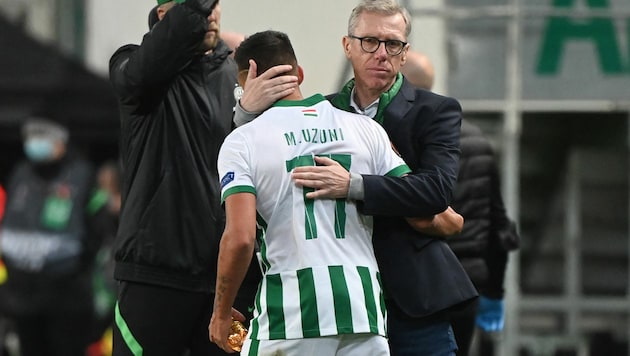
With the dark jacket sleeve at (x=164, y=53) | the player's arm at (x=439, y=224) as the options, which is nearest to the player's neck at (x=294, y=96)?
the player's arm at (x=439, y=224)

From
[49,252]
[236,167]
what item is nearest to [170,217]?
[236,167]

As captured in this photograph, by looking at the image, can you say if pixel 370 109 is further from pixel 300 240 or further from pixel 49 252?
pixel 49 252

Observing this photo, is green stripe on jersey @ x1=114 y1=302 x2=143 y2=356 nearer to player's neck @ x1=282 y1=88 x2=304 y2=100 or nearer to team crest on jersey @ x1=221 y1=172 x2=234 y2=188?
team crest on jersey @ x1=221 y1=172 x2=234 y2=188

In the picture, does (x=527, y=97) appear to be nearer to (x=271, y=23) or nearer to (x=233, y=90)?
(x=271, y=23)

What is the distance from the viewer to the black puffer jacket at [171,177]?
5.91 metres

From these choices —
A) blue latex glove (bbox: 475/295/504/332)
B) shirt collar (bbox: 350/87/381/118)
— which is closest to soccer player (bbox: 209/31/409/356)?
shirt collar (bbox: 350/87/381/118)

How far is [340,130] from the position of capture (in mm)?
5004

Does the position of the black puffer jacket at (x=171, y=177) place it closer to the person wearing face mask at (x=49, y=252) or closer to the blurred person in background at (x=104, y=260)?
the person wearing face mask at (x=49, y=252)

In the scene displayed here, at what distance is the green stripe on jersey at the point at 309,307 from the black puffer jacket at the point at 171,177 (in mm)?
1101

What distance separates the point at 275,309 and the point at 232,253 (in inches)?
8.3

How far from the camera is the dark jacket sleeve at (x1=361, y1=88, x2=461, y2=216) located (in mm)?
A: 5082

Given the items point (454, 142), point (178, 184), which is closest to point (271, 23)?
point (178, 184)

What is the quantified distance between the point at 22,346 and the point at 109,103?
521 cm

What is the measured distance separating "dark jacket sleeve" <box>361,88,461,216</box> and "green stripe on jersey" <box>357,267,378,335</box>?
0.21 metres
